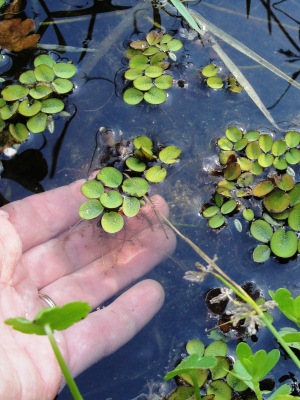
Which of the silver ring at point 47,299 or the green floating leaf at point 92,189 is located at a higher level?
the green floating leaf at point 92,189

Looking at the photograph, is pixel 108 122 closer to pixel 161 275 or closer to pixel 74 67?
pixel 74 67

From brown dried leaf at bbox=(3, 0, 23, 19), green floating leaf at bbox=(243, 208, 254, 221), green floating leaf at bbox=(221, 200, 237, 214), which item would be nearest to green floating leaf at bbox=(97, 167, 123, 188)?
green floating leaf at bbox=(221, 200, 237, 214)

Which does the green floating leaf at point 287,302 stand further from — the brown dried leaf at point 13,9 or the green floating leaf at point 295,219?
the brown dried leaf at point 13,9

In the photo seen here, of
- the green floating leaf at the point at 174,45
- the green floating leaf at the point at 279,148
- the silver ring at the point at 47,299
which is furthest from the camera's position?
the green floating leaf at the point at 174,45

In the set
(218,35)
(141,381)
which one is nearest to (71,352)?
(141,381)

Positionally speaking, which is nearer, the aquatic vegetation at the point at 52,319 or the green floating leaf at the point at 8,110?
the aquatic vegetation at the point at 52,319

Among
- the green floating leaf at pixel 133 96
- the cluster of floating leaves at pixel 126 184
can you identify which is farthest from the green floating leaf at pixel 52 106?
the cluster of floating leaves at pixel 126 184
